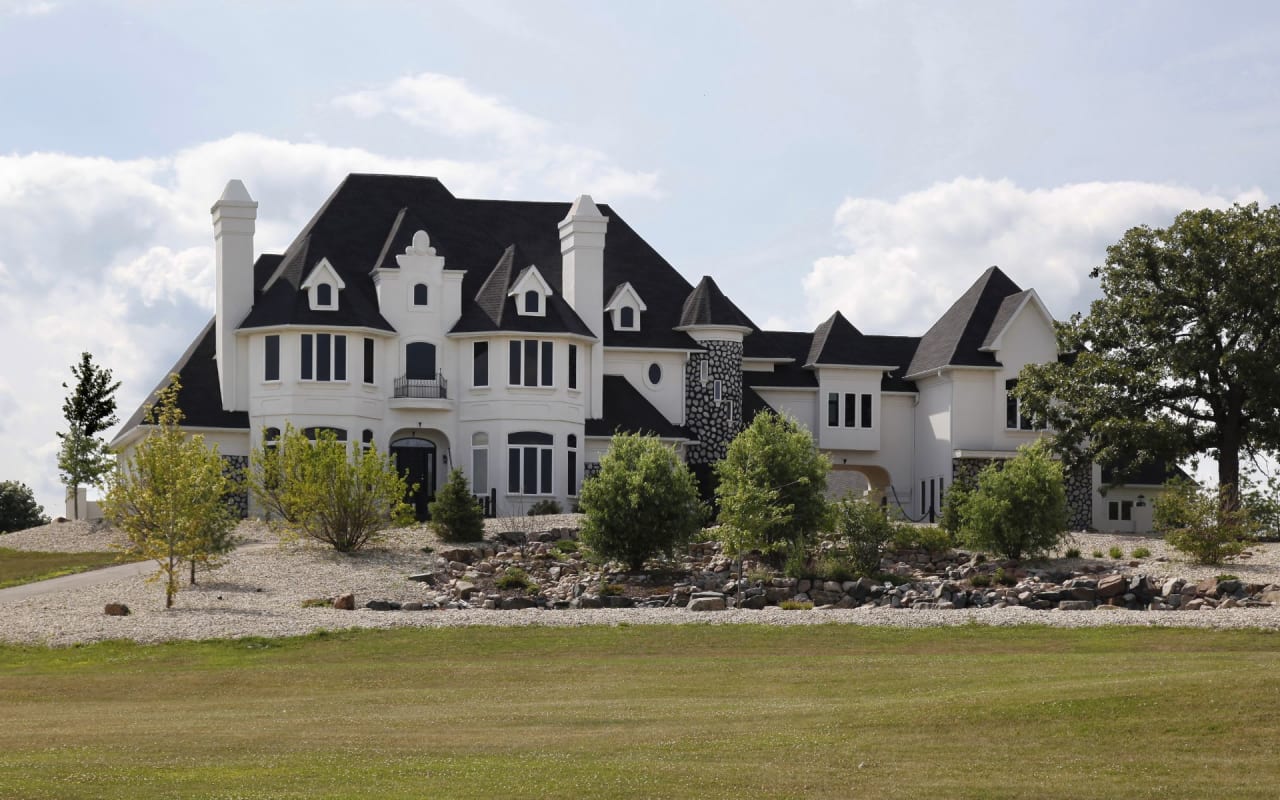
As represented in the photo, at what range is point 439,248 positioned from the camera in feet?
188

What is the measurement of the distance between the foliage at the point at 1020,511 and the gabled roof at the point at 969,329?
15.4 metres

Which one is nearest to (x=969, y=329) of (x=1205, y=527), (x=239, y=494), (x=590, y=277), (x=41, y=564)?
(x=590, y=277)

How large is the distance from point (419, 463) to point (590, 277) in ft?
28.9

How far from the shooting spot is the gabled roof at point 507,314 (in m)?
55.2

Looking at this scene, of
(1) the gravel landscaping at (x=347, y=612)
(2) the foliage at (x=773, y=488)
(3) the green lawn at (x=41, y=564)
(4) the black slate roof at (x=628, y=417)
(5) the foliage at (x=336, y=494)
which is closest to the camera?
(1) the gravel landscaping at (x=347, y=612)

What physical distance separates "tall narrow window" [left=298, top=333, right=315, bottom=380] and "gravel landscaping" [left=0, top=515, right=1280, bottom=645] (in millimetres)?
9883

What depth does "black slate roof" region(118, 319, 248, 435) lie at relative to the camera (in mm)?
54094

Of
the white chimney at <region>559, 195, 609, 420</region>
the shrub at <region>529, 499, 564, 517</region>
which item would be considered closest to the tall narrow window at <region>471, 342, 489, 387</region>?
the white chimney at <region>559, 195, 609, 420</region>

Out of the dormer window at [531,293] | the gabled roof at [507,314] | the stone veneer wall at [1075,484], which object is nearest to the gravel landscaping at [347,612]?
the gabled roof at [507,314]

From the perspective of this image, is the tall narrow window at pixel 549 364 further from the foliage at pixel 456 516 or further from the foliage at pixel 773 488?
the foliage at pixel 773 488

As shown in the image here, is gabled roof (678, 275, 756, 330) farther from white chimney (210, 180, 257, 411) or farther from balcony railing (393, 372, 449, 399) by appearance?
white chimney (210, 180, 257, 411)

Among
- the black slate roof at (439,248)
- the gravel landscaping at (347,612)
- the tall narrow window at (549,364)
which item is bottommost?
the gravel landscaping at (347,612)

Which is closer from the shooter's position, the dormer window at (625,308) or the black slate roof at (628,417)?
the black slate roof at (628,417)

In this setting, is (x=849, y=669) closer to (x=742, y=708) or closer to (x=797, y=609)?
(x=742, y=708)
